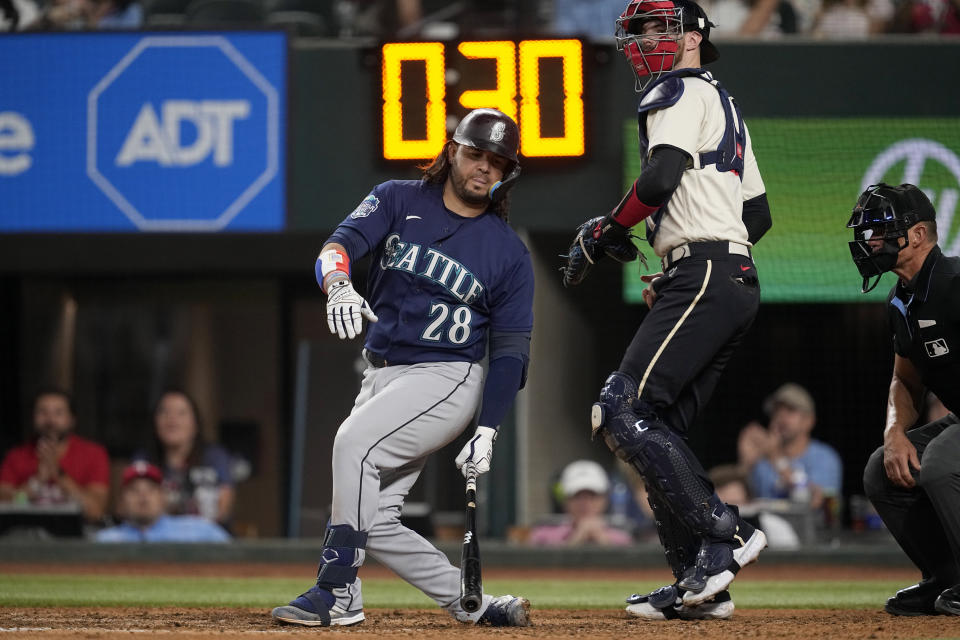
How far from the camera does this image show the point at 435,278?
427 centimetres

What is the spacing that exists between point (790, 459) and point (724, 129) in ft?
17.7

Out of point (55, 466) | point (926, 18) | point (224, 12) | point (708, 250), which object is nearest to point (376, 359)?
point (708, 250)

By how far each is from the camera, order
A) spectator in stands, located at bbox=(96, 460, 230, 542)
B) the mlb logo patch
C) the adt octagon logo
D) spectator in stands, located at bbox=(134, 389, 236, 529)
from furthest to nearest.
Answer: the adt octagon logo → spectator in stands, located at bbox=(134, 389, 236, 529) → spectator in stands, located at bbox=(96, 460, 230, 542) → the mlb logo patch

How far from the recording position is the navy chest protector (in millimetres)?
4441

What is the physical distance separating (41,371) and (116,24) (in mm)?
3193

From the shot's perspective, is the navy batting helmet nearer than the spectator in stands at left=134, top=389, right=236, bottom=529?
Yes

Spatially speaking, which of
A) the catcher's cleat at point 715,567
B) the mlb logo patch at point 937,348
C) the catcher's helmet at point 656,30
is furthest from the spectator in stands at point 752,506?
the catcher's helmet at point 656,30

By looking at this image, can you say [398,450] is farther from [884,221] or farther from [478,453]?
[884,221]

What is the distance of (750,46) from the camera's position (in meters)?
10.0

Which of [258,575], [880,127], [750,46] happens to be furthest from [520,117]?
[258,575]

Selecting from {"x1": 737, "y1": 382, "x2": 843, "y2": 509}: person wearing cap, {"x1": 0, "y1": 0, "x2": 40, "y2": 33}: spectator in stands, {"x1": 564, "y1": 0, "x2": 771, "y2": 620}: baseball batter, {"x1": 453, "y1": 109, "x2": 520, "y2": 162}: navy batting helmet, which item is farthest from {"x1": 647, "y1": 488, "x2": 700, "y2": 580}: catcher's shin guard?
{"x1": 0, "y1": 0, "x2": 40, "y2": 33}: spectator in stands

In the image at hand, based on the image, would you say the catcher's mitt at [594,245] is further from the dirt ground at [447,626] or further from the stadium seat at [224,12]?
the stadium seat at [224,12]

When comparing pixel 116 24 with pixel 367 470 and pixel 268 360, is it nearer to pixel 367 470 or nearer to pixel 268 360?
pixel 268 360

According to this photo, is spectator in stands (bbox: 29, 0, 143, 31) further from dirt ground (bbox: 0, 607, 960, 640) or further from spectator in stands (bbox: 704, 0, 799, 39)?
dirt ground (bbox: 0, 607, 960, 640)
